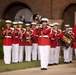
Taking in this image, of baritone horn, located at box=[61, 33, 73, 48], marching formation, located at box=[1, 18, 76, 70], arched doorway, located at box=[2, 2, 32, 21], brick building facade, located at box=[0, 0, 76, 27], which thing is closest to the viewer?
marching formation, located at box=[1, 18, 76, 70]

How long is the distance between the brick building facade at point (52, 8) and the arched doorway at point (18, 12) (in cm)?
66

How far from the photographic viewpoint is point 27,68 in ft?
51.2

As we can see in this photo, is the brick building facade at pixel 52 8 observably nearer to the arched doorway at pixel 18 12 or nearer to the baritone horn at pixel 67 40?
the arched doorway at pixel 18 12

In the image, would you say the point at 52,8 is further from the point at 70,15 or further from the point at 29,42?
the point at 29,42

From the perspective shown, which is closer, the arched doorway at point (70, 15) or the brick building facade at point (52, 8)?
the brick building facade at point (52, 8)

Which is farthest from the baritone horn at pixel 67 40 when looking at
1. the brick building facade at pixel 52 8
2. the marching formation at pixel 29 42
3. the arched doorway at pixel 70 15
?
the arched doorway at pixel 70 15

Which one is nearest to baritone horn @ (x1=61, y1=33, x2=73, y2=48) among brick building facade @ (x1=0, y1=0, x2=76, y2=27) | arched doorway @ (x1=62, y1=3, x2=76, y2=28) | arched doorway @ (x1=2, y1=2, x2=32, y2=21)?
brick building facade @ (x1=0, y1=0, x2=76, y2=27)

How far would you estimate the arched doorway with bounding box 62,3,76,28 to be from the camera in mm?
25516

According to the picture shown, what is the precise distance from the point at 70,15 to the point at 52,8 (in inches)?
55.6

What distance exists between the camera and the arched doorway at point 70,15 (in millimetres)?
25516

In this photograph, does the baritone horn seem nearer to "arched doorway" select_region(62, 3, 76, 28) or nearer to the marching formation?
the marching formation

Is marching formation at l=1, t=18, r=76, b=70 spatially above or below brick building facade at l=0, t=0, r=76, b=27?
below

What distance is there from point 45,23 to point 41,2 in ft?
37.0

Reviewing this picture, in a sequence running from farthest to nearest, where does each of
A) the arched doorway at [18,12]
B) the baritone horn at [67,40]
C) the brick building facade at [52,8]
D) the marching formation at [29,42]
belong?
the arched doorway at [18,12] → the brick building facade at [52,8] → the baritone horn at [67,40] → the marching formation at [29,42]
